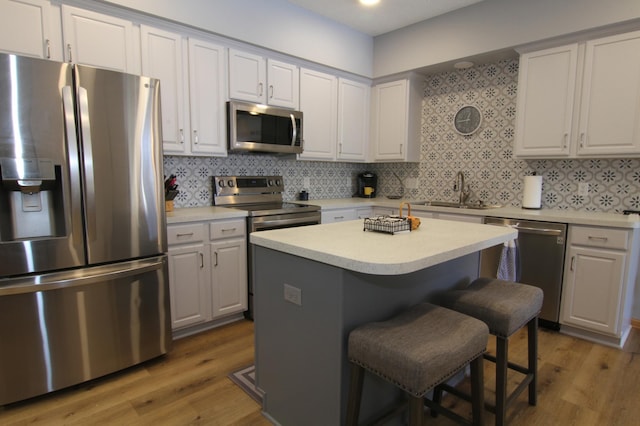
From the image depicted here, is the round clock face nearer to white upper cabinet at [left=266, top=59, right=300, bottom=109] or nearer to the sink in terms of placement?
the sink

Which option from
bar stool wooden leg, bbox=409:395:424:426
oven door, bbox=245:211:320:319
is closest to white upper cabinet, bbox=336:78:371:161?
oven door, bbox=245:211:320:319

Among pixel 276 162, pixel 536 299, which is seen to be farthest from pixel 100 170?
pixel 536 299

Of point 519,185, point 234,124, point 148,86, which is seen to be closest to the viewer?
point 148,86

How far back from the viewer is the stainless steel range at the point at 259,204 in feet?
9.69

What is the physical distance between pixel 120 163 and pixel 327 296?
1.45 metres

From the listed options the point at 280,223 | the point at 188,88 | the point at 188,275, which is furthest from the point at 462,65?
the point at 188,275

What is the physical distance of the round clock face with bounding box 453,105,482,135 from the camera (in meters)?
3.71

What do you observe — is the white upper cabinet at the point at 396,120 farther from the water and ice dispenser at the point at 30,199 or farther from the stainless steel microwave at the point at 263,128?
the water and ice dispenser at the point at 30,199

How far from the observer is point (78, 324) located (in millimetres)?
1987

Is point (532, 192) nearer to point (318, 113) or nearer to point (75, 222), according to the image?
point (318, 113)

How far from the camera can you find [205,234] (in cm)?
271

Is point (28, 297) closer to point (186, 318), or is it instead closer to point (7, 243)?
point (7, 243)

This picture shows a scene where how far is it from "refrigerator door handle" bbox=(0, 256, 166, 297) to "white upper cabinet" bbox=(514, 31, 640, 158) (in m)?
3.04

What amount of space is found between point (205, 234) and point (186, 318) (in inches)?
24.4
